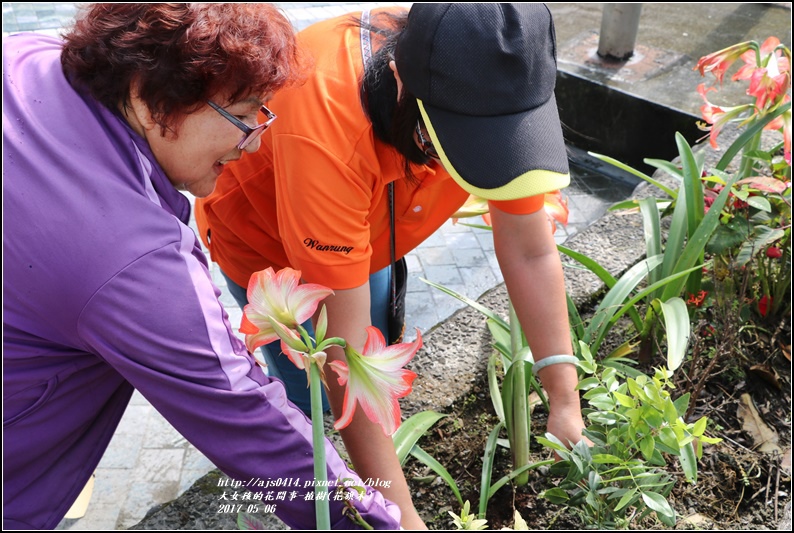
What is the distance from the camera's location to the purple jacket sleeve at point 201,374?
100 centimetres

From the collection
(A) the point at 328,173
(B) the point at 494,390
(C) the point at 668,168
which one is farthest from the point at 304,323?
(C) the point at 668,168

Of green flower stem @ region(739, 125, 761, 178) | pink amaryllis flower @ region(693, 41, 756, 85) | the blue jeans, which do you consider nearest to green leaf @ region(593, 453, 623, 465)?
the blue jeans

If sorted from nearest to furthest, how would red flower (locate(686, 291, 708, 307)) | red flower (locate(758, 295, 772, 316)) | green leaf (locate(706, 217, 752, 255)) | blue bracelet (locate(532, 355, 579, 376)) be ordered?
blue bracelet (locate(532, 355, 579, 376)), red flower (locate(686, 291, 708, 307)), green leaf (locate(706, 217, 752, 255)), red flower (locate(758, 295, 772, 316))

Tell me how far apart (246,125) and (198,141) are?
0.26ft

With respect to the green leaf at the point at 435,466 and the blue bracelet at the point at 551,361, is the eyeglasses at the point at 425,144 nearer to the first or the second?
the blue bracelet at the point at 551,361

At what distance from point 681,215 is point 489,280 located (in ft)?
4.05

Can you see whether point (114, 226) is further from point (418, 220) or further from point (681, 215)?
point (681, 215)

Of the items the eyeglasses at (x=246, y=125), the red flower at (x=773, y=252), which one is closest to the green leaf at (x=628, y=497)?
the eyeglasses at (x=246, y=125)

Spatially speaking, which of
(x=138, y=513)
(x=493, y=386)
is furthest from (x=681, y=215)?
(x=138, y=513)

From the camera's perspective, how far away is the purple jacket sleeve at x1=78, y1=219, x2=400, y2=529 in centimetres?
100

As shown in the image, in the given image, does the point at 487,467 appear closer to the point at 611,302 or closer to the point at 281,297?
the point at 611,302

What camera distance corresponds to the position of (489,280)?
10.9 feet

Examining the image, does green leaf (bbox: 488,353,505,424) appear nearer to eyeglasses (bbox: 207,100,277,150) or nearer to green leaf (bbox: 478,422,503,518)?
green leaf (bbox: 478,422,503,518)

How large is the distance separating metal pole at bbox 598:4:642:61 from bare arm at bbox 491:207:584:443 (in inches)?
123
